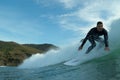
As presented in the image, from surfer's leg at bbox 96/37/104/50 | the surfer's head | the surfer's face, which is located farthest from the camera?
surfer's leg at bbox 96/37/104/50

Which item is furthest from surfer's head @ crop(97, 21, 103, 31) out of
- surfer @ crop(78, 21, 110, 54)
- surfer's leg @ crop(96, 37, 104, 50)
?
surfer's leg @ crop(96, 37, 104, 50)

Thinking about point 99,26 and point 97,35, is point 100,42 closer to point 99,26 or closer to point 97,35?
point 97,35

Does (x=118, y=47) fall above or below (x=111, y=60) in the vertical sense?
above

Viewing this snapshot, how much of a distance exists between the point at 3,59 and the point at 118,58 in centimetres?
17551

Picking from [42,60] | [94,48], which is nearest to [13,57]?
[42,60]

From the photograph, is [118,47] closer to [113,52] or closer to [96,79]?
[113,52]

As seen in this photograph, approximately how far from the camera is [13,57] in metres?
200

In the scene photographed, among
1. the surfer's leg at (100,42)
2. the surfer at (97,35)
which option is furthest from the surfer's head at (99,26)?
the surfer's leg at (100,42)

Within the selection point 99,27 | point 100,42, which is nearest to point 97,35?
point 99,27

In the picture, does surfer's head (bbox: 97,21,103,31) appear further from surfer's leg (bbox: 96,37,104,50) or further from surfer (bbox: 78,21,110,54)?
surfer's leg (bbox: 96,37,104,50)

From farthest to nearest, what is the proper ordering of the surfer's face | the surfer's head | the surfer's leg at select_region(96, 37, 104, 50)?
the surfer's leg at select_region(96, 37, 104, 50) → the surfer's face → the surfer's head

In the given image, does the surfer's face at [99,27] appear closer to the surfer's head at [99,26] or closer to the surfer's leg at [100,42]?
the surfer's head at [99,26]

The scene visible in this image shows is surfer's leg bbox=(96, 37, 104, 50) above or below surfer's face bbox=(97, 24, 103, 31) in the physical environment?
below

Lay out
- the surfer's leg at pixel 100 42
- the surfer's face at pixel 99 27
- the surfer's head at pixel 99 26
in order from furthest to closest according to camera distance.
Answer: the surfer's leg at pixel 100 42 → the surfer's face at pixel 99 27 → the surfer's head at pixel 99 26
